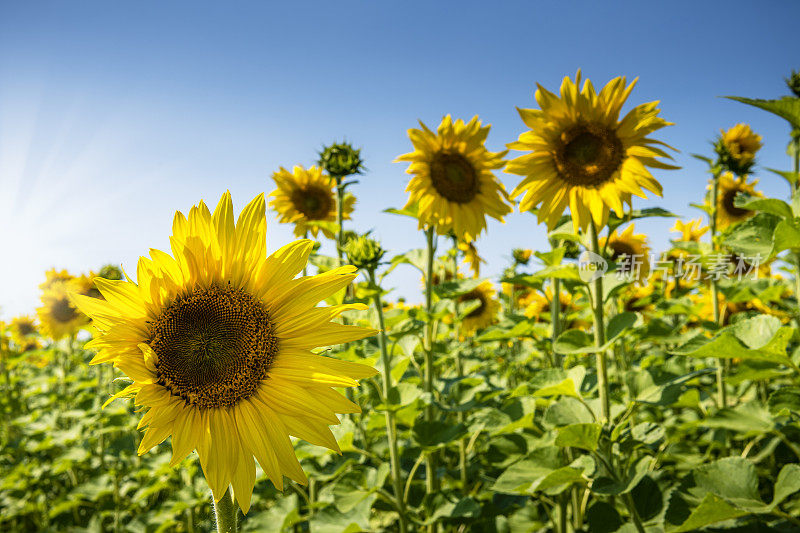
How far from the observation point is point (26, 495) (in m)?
4.18

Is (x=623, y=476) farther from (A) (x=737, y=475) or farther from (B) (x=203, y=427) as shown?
(B) (x=203, y=427)

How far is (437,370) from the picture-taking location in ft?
15.4

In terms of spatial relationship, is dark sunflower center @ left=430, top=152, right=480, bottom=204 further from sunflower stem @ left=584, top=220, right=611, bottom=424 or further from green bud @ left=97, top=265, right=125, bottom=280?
green bud @ left=97, top=265, right=125, bottom=280

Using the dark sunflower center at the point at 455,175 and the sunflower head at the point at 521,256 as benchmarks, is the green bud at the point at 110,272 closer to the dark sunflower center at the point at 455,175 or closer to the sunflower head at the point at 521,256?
the dark sunflower center at the point at 455,175

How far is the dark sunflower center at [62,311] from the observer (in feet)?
17.7

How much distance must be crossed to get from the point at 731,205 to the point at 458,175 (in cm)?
335

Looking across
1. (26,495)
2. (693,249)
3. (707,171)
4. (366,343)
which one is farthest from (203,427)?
(26,495)

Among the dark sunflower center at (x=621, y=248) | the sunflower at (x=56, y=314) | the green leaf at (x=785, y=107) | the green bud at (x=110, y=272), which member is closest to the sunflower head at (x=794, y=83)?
the dark sunflower center at (x=621, y=248)

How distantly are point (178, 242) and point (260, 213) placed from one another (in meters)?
0.20

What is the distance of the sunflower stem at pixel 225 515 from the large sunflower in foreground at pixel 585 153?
5.92ft

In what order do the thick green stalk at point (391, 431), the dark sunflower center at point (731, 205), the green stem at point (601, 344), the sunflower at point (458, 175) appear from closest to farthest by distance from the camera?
the green stem at point (601, 344) → the thick green stalk at point (391, 431) → the sunflower at point (458, 175) → the dark sunflower center at point (731, 205)

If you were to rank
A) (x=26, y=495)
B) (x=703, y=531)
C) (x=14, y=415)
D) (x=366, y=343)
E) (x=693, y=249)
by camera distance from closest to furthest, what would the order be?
(x=703, y=531), (x=366, y=343), (x=693, y=249), (x=26, y=495), (x=14, y=415)

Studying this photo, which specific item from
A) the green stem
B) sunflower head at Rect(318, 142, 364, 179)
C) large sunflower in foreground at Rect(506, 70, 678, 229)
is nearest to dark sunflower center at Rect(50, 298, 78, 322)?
sunflower head at Rect(318, 142, 364, 179)

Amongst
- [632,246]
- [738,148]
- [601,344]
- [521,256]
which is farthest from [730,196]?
[601,344]
